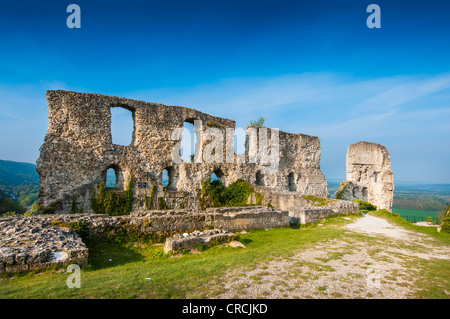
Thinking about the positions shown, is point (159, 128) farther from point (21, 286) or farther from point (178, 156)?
point (21, 286)

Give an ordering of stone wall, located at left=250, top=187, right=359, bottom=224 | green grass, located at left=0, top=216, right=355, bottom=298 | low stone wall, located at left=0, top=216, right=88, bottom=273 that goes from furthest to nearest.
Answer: stone wall, located at left=250, top=187, right=359, bottom=224 → low stone wall, located at left=0, top=216, right=88, bottom=273 → green grass, located at left=0, top=216, right=355, bottom=298

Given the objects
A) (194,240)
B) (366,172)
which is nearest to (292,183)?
(366,172)

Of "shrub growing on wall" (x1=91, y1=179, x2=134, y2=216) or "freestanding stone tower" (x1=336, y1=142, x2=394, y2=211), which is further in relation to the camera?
"freestanding stone tower" (x1=336, y1=142, x2=394, y2=211)

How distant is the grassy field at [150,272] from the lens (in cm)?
499

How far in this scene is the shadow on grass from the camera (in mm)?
7444

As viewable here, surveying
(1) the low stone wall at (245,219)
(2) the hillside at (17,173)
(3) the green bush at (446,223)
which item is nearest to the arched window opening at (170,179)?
(1) the low stone wall at (245,219)

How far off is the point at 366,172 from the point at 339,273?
96.6 feet

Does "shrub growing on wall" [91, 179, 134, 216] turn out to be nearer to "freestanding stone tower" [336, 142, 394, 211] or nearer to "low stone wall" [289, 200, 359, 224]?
"low stone wall" [289, 200, 359, 224]

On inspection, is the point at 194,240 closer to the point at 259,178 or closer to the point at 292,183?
the point at 259,178

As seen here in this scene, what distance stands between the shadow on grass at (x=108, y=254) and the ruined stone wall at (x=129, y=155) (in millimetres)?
8292

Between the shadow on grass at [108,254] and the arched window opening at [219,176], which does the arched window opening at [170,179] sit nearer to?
the arched window opening at [219,176]

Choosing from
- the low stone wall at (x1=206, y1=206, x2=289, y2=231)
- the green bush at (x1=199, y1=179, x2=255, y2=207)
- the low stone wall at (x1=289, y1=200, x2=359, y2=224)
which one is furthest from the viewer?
the green bush at (x1=199, y1=179, x2=255, y2=207)

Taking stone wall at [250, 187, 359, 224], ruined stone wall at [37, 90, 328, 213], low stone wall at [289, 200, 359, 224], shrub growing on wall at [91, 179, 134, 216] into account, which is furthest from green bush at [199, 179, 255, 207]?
low stone wall at [289, 200, 359, 224]

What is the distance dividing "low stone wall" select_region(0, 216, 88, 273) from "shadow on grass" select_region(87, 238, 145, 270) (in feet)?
1.88
